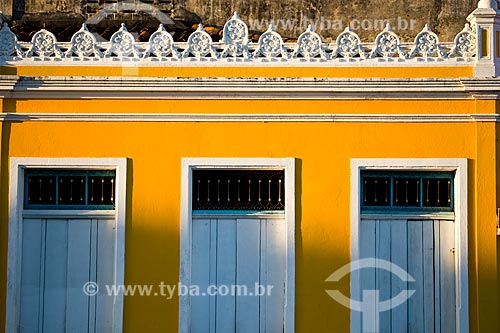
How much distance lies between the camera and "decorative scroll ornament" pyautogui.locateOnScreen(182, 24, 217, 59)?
26.3 ft

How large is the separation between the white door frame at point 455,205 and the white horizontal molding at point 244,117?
42 cm

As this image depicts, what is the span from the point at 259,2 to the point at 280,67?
6.34 meters

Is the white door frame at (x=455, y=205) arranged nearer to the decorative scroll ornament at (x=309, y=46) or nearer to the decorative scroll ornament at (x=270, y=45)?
the decorative scroll ornament at (x=309, y=46)

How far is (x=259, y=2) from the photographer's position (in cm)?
1401

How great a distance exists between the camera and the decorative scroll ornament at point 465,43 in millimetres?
7914

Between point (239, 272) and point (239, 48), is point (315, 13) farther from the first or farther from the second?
point (239, 272)

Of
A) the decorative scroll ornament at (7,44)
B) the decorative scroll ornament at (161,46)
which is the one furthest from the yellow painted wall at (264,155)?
the decorative scroll ornament at (7,44)

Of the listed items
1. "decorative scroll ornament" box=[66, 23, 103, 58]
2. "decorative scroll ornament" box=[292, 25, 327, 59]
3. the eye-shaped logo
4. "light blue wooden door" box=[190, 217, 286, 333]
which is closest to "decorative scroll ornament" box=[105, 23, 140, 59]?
"decorative scroll ornament" box=[66, 23, 103, 58]

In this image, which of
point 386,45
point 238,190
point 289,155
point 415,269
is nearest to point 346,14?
point 386,45

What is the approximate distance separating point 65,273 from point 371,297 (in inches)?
124

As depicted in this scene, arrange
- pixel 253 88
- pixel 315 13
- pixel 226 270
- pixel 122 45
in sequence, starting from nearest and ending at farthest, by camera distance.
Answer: pixel 253 88, pixel 226 270, pixel 122 45, pixel 315 13

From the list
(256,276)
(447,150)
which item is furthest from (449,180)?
(256,276)

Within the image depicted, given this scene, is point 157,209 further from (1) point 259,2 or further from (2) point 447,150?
(1) point 259,2

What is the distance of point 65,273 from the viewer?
7.96 meters
